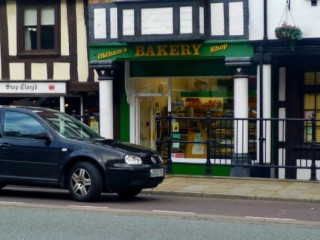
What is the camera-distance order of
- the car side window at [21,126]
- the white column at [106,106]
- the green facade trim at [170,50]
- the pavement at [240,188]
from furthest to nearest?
the white column at [106,106], the green facade trim at [170,50], the pavement at [240,188], the car side window at [21,126]

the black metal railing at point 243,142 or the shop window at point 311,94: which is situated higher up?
the shop window at point 311,94

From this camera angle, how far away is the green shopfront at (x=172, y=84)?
19.0 meters

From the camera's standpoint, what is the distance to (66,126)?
13797mm

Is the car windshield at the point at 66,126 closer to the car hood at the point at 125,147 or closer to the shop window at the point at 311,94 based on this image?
the car hood at the point at 125,147

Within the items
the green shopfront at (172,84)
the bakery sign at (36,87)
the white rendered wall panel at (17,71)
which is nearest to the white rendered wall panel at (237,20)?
the green shopfront at (172,84)

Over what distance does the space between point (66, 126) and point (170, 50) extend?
615 centimetres

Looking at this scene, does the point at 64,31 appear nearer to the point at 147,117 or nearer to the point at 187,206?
the point at 147,117

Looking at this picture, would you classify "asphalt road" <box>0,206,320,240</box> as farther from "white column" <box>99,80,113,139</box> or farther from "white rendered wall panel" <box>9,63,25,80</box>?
"white rendered wall panel" <box>9,63,25,80</box>

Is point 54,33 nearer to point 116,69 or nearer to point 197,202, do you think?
point 116,69

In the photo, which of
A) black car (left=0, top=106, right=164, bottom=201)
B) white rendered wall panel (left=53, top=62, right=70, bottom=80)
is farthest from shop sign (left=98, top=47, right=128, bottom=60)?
black car (left=0, top=106, right=164, bottom=201)

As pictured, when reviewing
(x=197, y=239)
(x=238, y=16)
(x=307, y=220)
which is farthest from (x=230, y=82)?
(x=197, y=239)

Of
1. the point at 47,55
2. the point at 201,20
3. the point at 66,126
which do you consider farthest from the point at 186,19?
the point at 66,126

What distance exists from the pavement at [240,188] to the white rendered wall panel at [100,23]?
4755 mm

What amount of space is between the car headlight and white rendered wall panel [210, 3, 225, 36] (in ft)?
21.6
